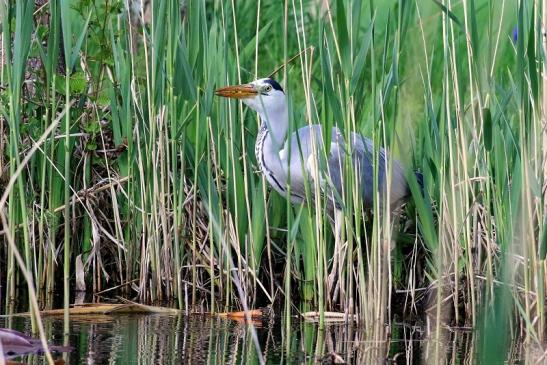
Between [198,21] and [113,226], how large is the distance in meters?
1.15

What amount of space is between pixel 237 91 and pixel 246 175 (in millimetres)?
347

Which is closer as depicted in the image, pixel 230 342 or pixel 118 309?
pixel 230 342

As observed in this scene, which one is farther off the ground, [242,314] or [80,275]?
[80,275]

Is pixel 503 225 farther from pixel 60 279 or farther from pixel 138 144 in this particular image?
pixel 60 279

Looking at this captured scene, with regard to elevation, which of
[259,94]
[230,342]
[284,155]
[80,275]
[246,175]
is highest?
[259,94]

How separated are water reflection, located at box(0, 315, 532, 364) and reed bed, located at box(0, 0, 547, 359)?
9 cm

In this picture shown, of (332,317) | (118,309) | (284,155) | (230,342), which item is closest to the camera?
(230,342)

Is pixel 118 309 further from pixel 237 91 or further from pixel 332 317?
pixel 237 91

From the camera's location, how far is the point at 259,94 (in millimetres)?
4285

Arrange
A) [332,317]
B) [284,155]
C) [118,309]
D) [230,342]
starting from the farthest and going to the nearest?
[284,155] → [118,309] → [332,317] → [230,342]

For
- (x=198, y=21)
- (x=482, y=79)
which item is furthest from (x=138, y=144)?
(x=482, y=79)

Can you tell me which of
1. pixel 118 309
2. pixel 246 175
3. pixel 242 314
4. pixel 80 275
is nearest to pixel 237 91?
pixel 246 175

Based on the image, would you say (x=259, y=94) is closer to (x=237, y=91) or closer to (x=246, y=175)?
(x=237, y=91)

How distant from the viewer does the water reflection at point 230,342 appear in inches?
134
